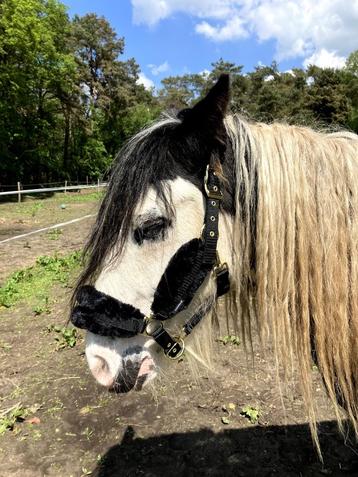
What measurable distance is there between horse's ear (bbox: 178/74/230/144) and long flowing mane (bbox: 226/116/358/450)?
0.15 meters

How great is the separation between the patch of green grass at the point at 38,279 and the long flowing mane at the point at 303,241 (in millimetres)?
4692

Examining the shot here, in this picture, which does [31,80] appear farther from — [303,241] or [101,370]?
[303,241]

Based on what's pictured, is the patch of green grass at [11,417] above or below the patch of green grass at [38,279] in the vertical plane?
below

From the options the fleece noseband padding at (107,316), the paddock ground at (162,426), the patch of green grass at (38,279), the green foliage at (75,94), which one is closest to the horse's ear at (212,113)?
the fleece noseband padding at (107,316)

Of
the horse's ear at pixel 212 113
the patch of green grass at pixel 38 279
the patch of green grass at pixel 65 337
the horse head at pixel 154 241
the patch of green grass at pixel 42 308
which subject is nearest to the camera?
the horse's ear at pixel 212 113

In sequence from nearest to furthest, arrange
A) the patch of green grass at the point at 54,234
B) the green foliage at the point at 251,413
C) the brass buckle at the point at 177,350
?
the brass buckle at the point at 177,350 < the green foliage at the point at 251,413 < the patch of green grass at the point at 54,234

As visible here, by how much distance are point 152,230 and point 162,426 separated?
2.31m

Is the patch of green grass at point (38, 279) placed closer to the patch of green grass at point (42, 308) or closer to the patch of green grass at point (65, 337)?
the patch of green grass at point (42, 308)

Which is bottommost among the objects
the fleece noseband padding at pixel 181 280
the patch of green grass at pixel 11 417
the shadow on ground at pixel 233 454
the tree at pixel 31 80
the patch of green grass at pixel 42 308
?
the patch of green grass at pixel 11 417

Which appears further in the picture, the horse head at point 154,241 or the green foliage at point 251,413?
the green foliage at point 251,413

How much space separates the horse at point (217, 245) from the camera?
1.53 metres

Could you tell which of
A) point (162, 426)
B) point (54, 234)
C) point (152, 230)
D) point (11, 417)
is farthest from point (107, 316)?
point (54, 234)

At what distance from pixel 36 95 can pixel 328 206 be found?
3065cm

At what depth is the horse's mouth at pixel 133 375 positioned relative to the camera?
1599mm
